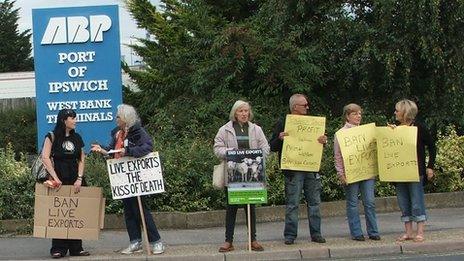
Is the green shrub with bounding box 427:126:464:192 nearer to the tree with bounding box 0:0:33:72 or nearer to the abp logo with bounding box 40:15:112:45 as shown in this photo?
the abp logo with bounding box 40:15:112:45

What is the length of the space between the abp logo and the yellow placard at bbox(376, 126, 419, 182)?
8.03 meters

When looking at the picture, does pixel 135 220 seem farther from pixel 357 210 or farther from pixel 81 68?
pixel 81 68

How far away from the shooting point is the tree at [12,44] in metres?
60.7

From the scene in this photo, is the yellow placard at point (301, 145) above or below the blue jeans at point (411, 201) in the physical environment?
above

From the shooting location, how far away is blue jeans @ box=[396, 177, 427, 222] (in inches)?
357

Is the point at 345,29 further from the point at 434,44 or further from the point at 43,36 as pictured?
the point at 43,36

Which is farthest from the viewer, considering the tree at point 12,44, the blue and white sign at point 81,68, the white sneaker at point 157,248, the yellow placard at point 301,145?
the tree at point 12,44

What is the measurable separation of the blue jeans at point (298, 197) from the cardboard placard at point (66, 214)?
8.14ft

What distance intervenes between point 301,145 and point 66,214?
10.5ft

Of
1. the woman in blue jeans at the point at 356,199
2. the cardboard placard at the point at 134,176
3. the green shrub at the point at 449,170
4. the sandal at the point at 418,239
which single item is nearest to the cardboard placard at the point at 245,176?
the cardboard placard at the point at 134,176

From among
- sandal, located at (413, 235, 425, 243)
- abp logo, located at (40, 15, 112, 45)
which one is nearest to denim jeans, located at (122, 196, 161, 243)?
sandal, located at (413, 235, 425, 243)

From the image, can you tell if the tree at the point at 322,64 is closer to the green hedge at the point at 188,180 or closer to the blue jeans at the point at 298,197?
the green hedge at the point at 188,180

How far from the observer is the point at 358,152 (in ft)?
30.8

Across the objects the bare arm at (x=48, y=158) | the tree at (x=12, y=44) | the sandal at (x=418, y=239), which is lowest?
the sandal at (x=418, y=239)
